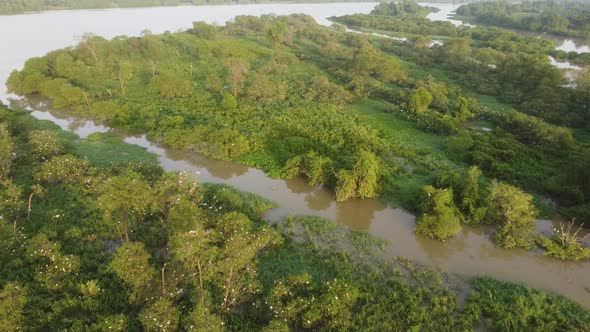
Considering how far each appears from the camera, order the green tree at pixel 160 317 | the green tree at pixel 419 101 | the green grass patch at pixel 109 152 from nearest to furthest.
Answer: the green tree at pixel 160 317, the green grass patch at pixel 109 152, the green tree at pixel 419 101

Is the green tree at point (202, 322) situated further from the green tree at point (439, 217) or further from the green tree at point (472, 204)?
the green tree at point (472, 204)

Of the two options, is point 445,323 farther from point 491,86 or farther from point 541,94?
point 491,86

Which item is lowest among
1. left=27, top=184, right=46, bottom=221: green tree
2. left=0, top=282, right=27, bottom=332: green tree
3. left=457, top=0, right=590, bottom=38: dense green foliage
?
left=0, top=282, right=27, bottom=332: green tree

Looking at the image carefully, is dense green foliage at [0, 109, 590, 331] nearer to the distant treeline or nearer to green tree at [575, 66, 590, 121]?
green tree at [575, 66, 590, 121]

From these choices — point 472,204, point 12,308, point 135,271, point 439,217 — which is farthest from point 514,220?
point 12,308

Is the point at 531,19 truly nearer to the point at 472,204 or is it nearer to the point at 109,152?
the point at 472,204

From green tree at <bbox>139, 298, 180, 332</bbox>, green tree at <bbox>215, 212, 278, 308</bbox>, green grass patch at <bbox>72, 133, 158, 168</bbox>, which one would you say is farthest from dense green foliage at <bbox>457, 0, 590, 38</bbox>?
green tree at <bbox>139, 298, 180, 332</bbox>

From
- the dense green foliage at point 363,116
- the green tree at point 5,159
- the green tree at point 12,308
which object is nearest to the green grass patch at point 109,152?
the dense green foliage at point 363,116
